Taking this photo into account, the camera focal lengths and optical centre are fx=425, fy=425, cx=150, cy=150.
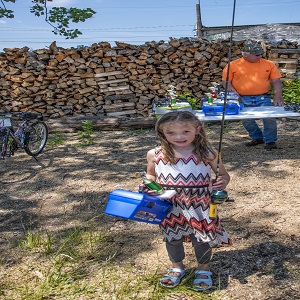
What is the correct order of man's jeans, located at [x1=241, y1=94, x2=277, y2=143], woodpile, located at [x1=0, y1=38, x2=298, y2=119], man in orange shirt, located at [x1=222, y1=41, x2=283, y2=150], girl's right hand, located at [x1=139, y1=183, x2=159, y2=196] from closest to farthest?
girl's right hand, located at [x1=139, y1=183, x2=159, y2=196] → man in orange shirt, located at [x1=222, y1=41, x2=283, y2=150] → man's jeans, located at [x1=241, y1=94, x2=277, y2=143] → woodpile, located at [x1=0, y1=38, x2=298, y2=119]

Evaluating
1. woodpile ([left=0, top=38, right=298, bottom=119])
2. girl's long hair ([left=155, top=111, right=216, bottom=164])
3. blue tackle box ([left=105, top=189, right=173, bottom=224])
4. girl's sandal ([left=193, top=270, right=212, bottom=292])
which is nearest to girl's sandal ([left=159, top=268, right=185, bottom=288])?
girl's sandal ([left=193, top=270, right=212, bottom=292])

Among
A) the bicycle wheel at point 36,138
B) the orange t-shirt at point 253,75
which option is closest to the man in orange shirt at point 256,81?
the orange t-shirt at point 253,75

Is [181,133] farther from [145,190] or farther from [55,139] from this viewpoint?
[55,139]

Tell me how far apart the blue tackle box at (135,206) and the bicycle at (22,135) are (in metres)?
3.89

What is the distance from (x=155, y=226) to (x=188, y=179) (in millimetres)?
1299

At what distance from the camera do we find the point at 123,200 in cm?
239

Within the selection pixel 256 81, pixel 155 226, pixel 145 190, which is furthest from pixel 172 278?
pixel 256 81

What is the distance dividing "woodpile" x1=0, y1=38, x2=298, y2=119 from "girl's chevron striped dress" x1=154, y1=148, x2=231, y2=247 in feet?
22.9

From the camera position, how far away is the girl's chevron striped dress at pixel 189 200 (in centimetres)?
260

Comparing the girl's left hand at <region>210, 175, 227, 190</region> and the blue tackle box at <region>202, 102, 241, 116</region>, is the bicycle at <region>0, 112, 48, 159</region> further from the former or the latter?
the girl's left hand at <region>210, 175, 227, 190</region>

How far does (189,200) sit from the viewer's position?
260 centimetres

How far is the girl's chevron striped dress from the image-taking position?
260 centimetres

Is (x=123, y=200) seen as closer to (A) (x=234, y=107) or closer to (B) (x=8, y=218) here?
(B) (x=8, y=218)

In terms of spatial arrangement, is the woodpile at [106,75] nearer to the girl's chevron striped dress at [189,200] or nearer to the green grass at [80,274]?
the green grass at [80,274]
